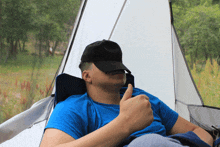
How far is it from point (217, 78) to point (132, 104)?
4.54 m

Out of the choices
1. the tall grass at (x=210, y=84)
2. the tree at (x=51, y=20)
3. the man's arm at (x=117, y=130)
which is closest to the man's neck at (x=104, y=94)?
the man's arm at (x=117, y=130)

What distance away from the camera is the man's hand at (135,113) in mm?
687

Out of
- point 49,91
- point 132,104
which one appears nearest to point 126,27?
point 49,91

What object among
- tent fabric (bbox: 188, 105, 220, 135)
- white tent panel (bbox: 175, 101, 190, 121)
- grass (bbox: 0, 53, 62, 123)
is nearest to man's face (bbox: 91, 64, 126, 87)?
grass (bbox: 0, 53, 62, 123)

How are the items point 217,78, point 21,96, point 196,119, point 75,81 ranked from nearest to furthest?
point 75,81
point 196,119
point 21,96
point 217,78

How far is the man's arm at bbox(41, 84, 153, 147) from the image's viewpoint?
25.1 inches

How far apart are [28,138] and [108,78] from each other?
0.62 m

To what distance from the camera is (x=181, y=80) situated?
1.99m

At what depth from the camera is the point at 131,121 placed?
2.25ft

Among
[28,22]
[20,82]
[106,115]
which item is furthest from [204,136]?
[28,22]

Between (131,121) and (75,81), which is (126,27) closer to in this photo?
(75,81)

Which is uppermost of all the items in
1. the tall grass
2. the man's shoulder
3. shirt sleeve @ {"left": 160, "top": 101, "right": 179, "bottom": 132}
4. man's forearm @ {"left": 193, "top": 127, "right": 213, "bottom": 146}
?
the man's shoulder

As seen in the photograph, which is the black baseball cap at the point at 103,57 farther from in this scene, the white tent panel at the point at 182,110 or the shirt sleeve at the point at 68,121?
the white tent panel at the point at 182,110

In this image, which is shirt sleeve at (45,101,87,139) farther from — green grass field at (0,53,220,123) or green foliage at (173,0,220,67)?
green foliage at (173,0,220,67)
